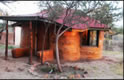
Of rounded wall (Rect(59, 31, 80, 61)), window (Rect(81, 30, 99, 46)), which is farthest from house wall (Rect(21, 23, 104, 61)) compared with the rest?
window (Rect(81, 30, 99, 46))

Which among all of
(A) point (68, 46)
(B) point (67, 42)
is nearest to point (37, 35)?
(B) point (67, 42)

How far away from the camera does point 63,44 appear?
9586mm

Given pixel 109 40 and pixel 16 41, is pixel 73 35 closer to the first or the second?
pixel 109 40

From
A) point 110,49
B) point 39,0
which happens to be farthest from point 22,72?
point 110,49

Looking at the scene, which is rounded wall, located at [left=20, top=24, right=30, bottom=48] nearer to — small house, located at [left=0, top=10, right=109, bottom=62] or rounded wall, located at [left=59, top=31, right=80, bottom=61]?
small house, located at [left=0, top=10, right=109, bottom=62]

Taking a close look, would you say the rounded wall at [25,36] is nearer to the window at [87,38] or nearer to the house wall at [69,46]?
the house wall at [69,46]

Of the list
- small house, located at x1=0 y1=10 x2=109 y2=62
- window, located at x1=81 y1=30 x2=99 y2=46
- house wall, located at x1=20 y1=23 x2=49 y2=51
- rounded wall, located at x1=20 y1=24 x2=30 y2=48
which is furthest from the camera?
window, located at x1=81 y1=30 x2=99 y2=46

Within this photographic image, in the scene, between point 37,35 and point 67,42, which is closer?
point 67,42

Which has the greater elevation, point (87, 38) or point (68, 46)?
point (87, 38)

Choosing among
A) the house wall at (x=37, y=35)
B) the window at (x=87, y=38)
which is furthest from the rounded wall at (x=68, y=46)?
the window at (x=87, y=38)

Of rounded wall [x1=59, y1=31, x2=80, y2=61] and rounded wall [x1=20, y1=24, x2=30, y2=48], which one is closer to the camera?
rounded wall [x1=59, y1=31, x2=80, y2=61]

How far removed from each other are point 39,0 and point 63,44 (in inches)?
159

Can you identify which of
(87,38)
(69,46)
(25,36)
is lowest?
(69,46)

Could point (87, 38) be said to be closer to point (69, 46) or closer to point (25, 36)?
point (69, 46)
